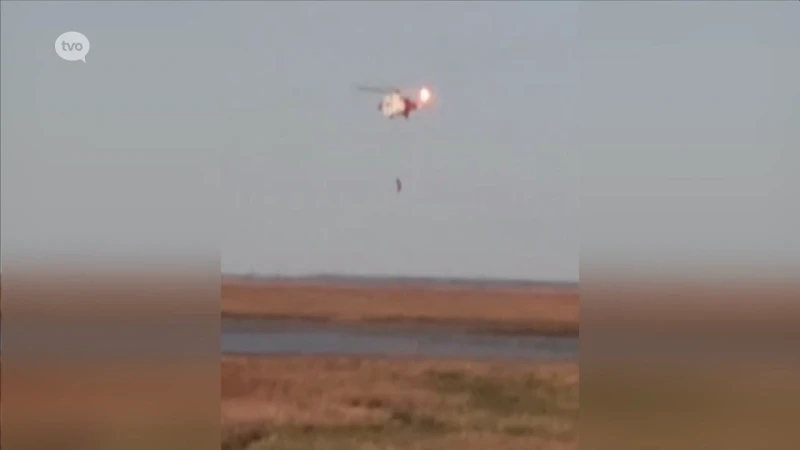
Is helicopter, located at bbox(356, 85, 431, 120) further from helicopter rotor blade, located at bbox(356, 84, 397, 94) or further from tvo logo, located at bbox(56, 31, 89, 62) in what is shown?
tvo logo, located at bbox(56, 31, 89, 62)

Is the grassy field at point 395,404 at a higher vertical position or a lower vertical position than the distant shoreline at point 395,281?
lower

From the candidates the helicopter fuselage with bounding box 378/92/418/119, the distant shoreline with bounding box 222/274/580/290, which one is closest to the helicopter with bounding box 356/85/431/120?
the helicopter fuselage with bounding box 378/92/418/119

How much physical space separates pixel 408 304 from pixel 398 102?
0.79 ft

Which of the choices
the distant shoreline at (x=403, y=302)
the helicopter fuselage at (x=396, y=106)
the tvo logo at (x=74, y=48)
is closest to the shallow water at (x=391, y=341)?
the distant shoreline at (x=403, y=302)

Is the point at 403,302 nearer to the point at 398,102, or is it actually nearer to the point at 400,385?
the point at 400,385

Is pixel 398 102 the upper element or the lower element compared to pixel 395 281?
upper

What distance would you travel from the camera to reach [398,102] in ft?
3.12

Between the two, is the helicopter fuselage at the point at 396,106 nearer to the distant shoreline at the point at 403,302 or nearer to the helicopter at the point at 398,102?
the helicopter at the point at 398,102

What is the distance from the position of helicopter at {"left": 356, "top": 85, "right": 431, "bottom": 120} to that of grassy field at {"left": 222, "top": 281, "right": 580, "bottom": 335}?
0.21m

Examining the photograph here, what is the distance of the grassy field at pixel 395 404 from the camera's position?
3.06 ft

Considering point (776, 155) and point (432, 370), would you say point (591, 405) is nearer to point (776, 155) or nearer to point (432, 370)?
point (432, 370)

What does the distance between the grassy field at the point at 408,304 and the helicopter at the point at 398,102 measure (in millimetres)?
206

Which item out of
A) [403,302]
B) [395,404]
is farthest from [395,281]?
[395,404]

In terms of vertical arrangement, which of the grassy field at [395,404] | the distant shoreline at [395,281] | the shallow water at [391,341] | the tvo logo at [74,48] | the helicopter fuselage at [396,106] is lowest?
the grassy field at [395,404]
